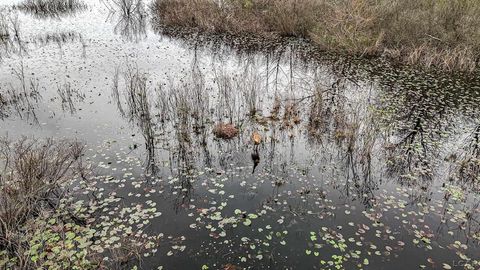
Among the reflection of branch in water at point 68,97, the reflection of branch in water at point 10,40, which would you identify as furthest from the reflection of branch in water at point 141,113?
the reflection of branch in water at point 10,40

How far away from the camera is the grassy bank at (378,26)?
599 inches

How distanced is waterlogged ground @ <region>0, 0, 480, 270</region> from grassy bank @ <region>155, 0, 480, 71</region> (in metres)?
1.19

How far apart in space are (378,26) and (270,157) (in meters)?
11.1

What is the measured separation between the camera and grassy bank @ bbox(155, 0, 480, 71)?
49.9ft

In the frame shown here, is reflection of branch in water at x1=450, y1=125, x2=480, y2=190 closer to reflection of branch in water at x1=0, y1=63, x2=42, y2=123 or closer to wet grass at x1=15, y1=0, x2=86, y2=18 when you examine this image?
reflection of branch in water at x1=0, y1=63, x2=42, y2=123

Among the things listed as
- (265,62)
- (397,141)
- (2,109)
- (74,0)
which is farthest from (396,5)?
(74,0)

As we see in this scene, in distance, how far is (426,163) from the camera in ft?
29.2

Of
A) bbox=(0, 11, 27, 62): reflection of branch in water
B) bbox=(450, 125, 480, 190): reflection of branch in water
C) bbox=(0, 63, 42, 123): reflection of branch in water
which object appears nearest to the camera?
bbox=(450, 125, 480, 190): reflection of branch in water

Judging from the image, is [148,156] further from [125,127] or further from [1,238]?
[1,238]

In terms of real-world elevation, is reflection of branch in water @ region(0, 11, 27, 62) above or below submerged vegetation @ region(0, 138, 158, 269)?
above

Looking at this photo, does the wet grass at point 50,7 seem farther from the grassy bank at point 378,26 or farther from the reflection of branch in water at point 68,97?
the reflection of branch in water at point 68,97

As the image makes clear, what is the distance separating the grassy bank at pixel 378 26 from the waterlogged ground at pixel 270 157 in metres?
1.19

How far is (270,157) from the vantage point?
9312mm

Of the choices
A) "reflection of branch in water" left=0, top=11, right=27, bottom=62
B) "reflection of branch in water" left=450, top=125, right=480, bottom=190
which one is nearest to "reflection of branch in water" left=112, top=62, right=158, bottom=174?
"reflection of branch in water" left=450, top=125, right=480, bottom=190
